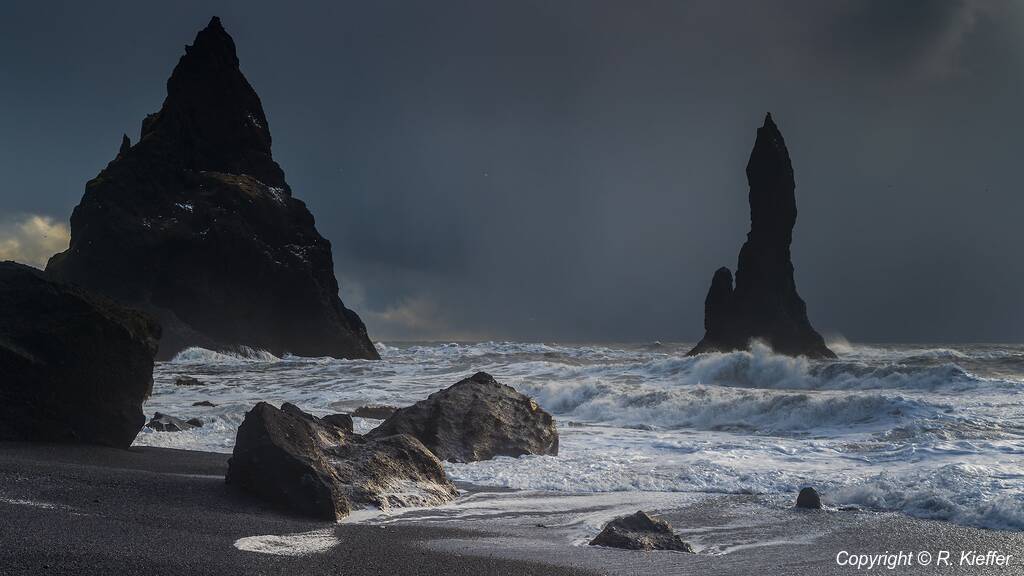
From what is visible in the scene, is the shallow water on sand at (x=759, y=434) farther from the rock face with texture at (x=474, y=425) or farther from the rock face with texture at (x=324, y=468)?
the rock face with texture at (x=324, y=468)

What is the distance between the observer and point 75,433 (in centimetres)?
846

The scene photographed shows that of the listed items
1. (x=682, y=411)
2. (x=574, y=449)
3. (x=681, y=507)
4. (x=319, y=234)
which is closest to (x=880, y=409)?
(x=682, y=411)

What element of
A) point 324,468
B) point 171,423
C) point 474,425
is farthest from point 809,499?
point 171,423

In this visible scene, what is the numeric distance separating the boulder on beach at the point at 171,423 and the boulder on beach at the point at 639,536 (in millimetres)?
9022

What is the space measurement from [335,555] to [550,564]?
1416 millimetres

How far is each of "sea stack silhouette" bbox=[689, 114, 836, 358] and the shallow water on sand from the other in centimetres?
2998

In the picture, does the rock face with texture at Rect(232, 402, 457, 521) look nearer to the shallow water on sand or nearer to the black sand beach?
the black sand beach

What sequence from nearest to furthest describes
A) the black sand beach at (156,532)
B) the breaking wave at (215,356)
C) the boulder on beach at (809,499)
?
the black sand beach at (156,532) → the boulder on beach at (809,499) → the breaking wave at (215,356)

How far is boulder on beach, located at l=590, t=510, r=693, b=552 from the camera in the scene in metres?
5.59

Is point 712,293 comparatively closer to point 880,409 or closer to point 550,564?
point 880,409

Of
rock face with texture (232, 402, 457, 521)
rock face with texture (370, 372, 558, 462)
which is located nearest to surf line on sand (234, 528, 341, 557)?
rock face with texture (232, 402, 457, 521)

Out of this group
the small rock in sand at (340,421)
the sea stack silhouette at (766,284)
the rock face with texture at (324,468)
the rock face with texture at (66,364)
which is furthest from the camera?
the sea stack silhouette at (766,284)

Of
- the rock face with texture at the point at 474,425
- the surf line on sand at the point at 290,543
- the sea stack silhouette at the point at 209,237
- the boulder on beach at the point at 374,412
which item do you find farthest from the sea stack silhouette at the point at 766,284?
the surf line on sand at the point at 290,543

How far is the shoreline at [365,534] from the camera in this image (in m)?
4.37
